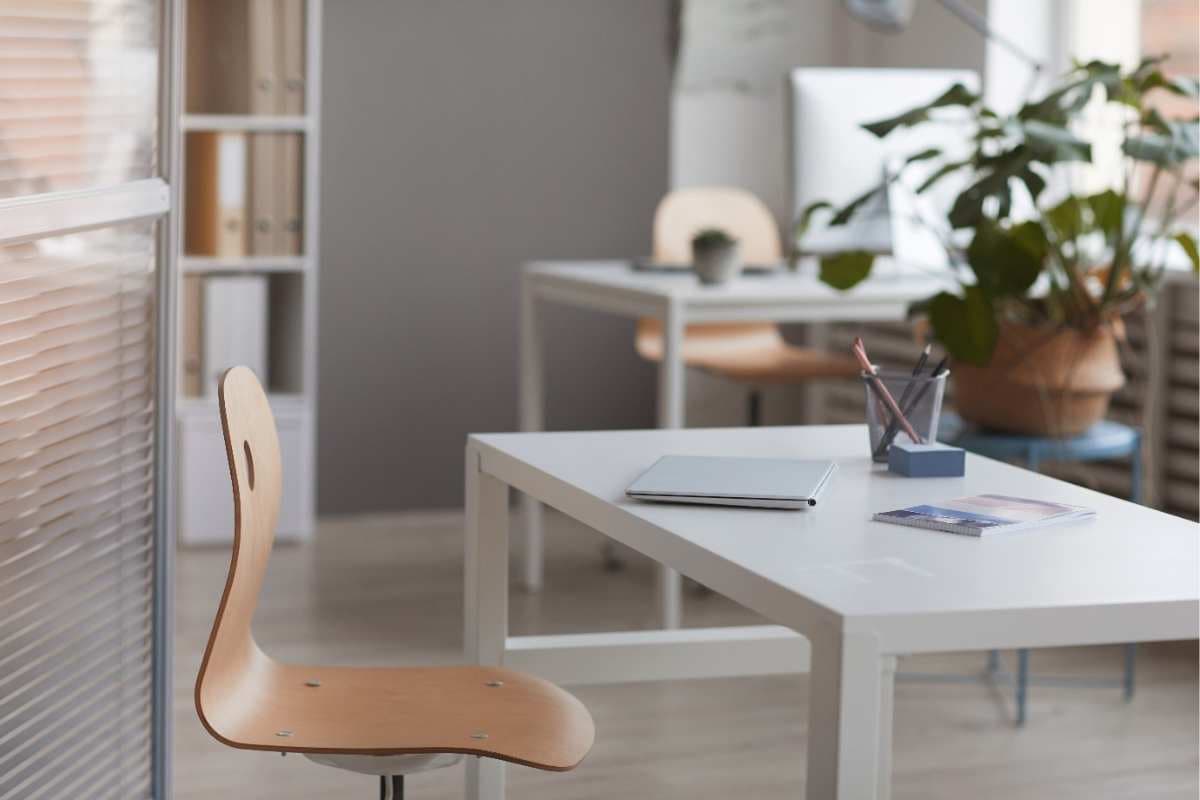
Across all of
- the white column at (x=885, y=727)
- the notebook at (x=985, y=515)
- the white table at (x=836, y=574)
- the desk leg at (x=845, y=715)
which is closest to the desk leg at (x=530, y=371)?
the white table at (x=836, y=574)

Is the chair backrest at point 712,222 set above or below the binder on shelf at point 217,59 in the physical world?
below

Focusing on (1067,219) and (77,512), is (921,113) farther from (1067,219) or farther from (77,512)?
(77,512)

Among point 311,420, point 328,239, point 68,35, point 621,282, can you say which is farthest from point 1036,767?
point 328,239

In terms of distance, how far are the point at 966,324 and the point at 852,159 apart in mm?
527

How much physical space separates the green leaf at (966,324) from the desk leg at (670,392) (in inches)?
22.1

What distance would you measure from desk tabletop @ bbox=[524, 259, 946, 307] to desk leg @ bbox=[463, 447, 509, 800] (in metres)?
1.40

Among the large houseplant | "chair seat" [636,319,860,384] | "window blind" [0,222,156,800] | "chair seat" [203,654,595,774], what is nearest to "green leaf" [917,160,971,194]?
the large houseplant

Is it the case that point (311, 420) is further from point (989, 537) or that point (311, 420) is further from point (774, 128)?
point (989, 537)

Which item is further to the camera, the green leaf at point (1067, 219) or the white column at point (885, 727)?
the green leaf at point (1067, 219)

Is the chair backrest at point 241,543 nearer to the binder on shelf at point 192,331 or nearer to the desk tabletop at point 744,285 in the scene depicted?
the desk tabletop at point 744,285

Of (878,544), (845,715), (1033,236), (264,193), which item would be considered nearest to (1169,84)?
(1033,236)

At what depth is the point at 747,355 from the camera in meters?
4.27

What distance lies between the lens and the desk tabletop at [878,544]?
1.30 metres

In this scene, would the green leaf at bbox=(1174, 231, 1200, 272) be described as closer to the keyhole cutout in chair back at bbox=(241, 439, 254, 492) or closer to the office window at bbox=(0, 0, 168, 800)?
the office window at bbox=(0, 0, 168, 800)
